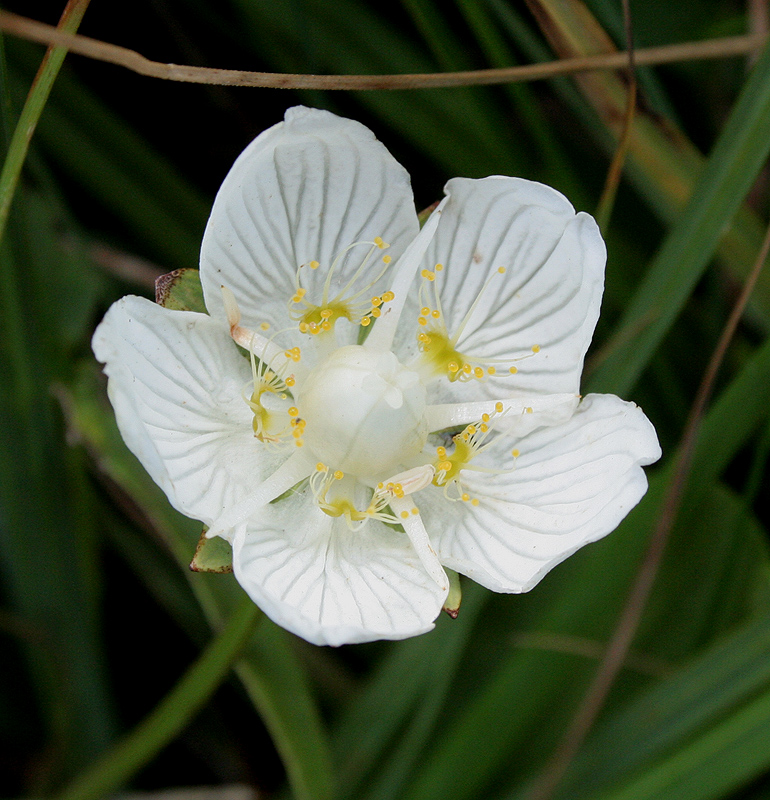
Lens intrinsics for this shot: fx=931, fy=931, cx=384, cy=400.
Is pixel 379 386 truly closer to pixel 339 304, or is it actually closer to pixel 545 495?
pixel 339 304

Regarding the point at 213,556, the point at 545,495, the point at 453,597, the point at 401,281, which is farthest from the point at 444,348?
the point at 213,556

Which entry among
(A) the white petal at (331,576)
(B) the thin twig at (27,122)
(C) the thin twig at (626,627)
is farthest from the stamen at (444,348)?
(B) the thin twig at (27,122)

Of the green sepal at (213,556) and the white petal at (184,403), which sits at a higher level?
the white petal at (184,403)

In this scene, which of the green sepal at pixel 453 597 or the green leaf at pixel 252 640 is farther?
the green leaf at pixel 252 640

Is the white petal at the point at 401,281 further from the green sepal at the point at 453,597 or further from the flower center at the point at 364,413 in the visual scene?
the green sepal at the point at 453,597

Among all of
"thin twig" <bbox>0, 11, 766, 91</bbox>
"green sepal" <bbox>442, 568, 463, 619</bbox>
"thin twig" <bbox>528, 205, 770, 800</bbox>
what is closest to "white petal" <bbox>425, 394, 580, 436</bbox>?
"green sepal" <bbox>442, 568, 463, 619</bbox>

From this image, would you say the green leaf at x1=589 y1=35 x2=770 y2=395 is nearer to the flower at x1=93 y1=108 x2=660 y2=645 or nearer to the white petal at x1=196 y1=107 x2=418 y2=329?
the flower at x1=93 y1=108 x2=660 y2=645
